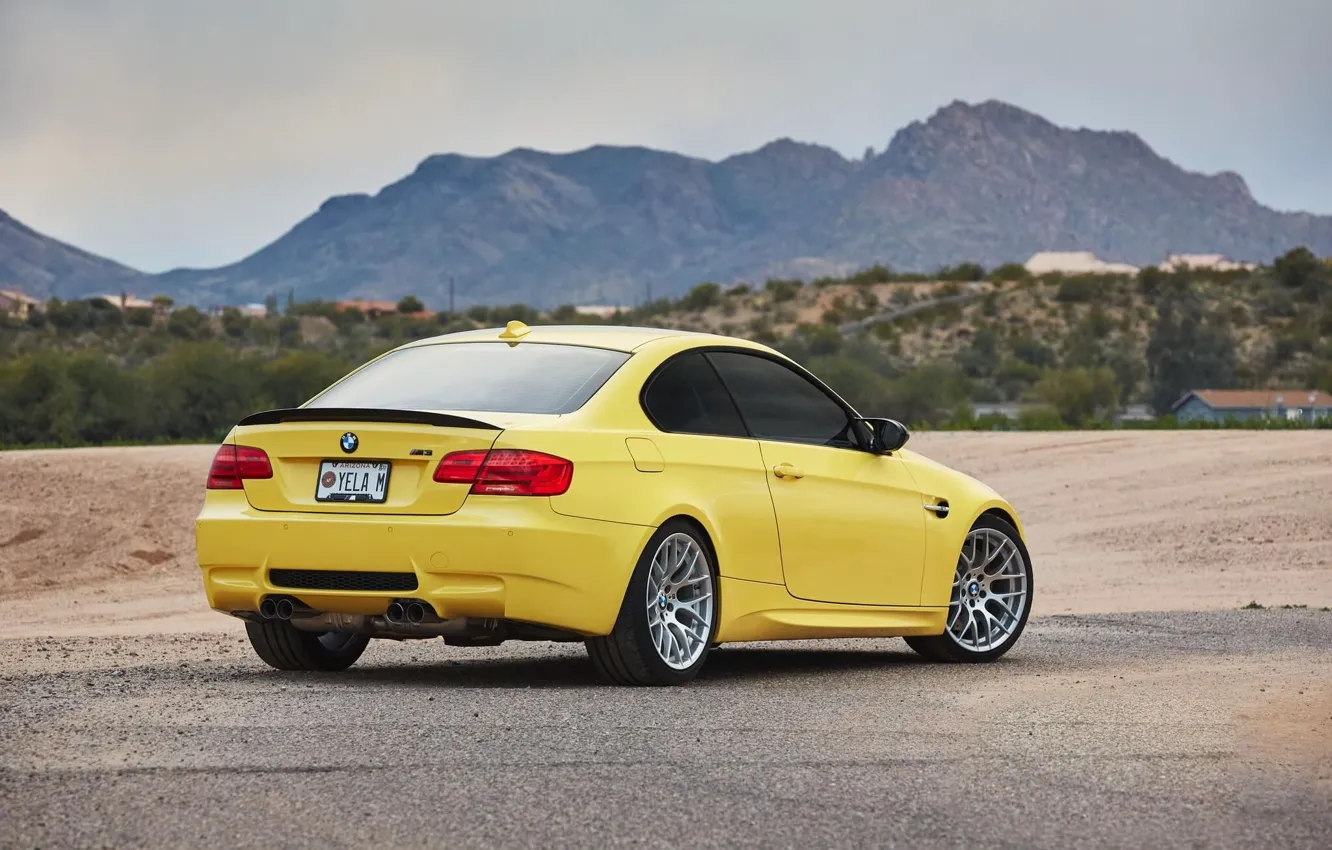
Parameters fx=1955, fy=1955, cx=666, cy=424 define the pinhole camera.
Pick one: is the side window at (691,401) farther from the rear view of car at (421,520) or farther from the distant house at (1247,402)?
the distant house at (1247,402)

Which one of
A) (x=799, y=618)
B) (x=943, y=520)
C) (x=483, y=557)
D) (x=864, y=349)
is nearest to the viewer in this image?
(x=483, y=557)

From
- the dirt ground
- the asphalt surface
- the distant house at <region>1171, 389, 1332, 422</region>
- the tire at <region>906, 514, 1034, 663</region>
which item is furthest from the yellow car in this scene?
the distant house at <region>1171, 389, 1332, 422</region>

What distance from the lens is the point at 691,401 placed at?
9.00m

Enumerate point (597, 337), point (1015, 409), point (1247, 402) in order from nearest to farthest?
point (597, 337) → point (1247, 402) → point (1015, 409)

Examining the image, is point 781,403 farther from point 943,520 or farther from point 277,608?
point 277,608

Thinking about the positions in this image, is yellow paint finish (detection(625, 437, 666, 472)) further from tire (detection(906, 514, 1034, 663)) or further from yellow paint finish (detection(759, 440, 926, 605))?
tire (detection(906, 514, 1034, 663))

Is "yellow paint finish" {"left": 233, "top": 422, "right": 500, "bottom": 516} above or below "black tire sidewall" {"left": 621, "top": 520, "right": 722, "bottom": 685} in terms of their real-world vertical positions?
above

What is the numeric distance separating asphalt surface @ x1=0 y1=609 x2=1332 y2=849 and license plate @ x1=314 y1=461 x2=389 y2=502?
83cm

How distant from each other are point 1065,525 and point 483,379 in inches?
709

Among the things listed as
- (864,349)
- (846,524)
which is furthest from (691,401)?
→ (864,349)

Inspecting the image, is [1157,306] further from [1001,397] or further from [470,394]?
[470,394]

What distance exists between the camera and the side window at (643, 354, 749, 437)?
28.8 ft

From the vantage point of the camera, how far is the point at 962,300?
306 feet

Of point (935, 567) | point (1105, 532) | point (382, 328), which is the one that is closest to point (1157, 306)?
point (382, 328)
